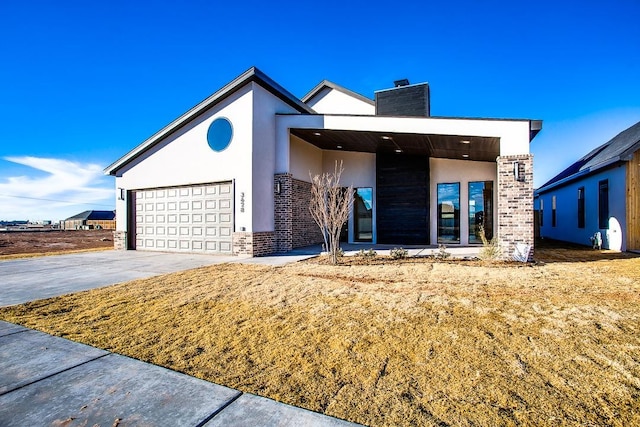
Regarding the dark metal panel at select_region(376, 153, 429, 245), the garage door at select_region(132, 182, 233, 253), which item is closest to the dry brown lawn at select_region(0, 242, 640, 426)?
the garage door at select_region(132, 182, 233, 253)

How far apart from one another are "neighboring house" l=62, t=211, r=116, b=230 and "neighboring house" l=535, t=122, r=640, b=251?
37.5 meters

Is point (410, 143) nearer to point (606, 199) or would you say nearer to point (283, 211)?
point (283, 211)

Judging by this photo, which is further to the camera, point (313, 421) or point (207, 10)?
point (207, 10)

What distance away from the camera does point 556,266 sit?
24.4ft

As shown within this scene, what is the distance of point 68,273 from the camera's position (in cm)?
705

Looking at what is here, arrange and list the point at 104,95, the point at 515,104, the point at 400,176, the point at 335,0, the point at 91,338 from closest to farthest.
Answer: the point at 91,338 → the point at 335,0 → the point at 400,176 → the point at 104,95 → the point at 515,104

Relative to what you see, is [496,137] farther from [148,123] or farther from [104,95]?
[148,123]

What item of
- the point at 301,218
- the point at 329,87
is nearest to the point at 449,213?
the point at 301,218

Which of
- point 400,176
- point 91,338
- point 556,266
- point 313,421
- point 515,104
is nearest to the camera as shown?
point 313,421

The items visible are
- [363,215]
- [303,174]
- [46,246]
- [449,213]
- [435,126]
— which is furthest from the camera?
[46,246]

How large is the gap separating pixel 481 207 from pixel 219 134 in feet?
33.2

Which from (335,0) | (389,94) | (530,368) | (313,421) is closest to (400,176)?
(389,94)

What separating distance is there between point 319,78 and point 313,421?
57.5 ft

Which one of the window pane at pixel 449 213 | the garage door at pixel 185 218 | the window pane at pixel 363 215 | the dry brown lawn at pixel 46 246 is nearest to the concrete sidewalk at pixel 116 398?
the garage door at pixel 185 218
